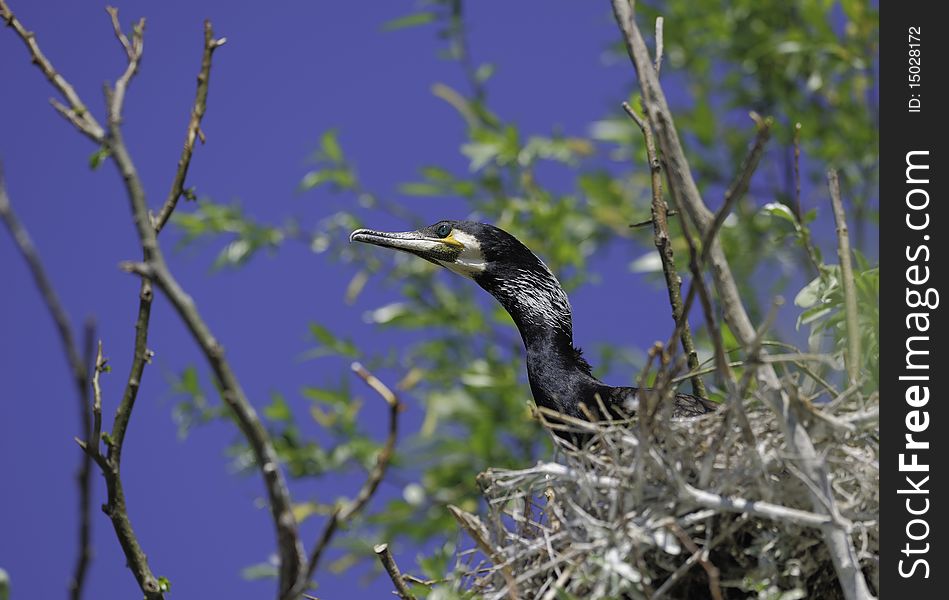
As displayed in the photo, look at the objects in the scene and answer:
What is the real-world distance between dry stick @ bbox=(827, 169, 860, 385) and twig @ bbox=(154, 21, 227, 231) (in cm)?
145

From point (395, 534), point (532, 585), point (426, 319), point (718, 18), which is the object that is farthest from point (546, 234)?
point (532, 585)

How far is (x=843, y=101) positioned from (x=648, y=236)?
62.3 inches

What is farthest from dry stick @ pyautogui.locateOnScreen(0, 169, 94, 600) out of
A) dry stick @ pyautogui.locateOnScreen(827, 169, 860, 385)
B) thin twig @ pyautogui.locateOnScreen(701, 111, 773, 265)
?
dry stick @ pyautogui.locateOnScreen(827, 169, 860, 385)

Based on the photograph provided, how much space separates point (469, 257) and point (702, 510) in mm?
1887

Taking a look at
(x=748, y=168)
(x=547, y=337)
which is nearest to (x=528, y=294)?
(x=547, y=337)

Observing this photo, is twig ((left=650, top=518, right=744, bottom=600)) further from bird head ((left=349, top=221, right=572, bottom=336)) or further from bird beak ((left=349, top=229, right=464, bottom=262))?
bird beak ((left=349, top=229, right=464, bottom=262))

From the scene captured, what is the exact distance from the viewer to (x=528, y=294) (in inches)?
173

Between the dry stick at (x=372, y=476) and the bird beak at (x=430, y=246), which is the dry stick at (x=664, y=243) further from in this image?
the dry stick at (x=372, y=476)

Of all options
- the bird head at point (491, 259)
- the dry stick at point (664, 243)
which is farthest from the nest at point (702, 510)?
the bird head at point (491, 259)

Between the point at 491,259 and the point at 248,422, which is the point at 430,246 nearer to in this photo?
the point at 491,259

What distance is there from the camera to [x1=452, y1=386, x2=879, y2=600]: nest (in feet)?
8.85

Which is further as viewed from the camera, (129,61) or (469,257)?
(469,257)

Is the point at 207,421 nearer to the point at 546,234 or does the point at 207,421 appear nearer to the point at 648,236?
the point at 546,234
